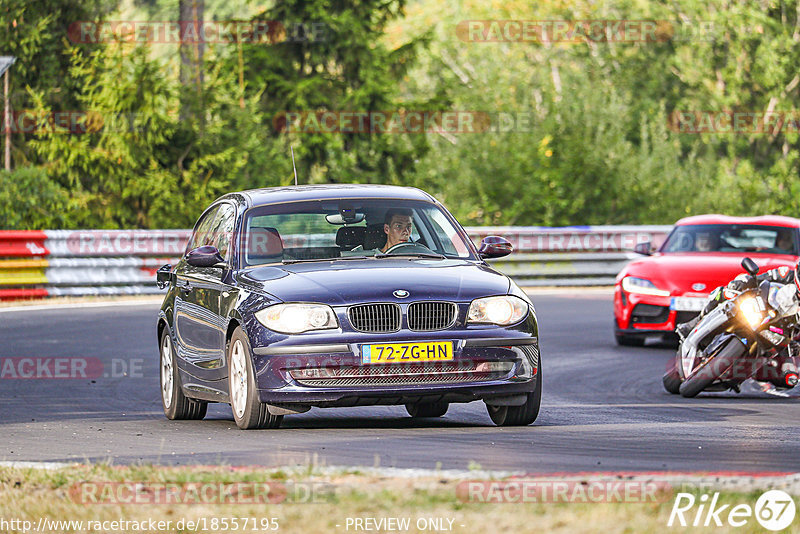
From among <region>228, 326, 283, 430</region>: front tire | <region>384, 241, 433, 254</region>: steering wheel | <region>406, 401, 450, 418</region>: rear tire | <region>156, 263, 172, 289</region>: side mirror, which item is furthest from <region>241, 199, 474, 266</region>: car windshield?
<region>156, 263, 172, 289</region>: side mirror

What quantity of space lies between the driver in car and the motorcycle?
2988 millimetres

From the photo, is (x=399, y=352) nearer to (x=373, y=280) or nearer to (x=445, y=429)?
(x=373, y=280)

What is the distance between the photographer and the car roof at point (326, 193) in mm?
11273

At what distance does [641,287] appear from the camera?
18.4 meters

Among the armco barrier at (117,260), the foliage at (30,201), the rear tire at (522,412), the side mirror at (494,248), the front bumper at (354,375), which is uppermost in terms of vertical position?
the side mirror at (494,248)

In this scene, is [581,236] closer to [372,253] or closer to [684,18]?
[372,253]

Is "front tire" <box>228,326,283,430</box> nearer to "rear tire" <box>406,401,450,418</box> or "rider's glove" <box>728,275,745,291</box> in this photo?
"rear tire" <box>406,401,450,418</box>

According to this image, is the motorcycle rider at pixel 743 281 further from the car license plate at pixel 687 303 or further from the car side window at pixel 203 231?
the car license plate at pixel 687 303

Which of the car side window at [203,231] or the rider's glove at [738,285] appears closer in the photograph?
the car side window at [203,231]

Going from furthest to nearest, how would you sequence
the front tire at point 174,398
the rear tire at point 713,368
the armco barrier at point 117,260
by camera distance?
the armco barrier at point 117,260
the rear tire at point 713,368
the front tire at point 174,398

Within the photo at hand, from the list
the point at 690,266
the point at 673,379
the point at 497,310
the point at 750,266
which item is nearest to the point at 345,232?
the point at 497,310

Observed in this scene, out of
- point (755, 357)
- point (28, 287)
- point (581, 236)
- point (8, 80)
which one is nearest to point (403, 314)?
point (755, 357)

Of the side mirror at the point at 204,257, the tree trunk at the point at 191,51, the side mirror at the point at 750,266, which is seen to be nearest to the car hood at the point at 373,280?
the side mirror at the point at 204,257

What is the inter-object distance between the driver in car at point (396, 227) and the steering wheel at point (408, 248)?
2 cm
